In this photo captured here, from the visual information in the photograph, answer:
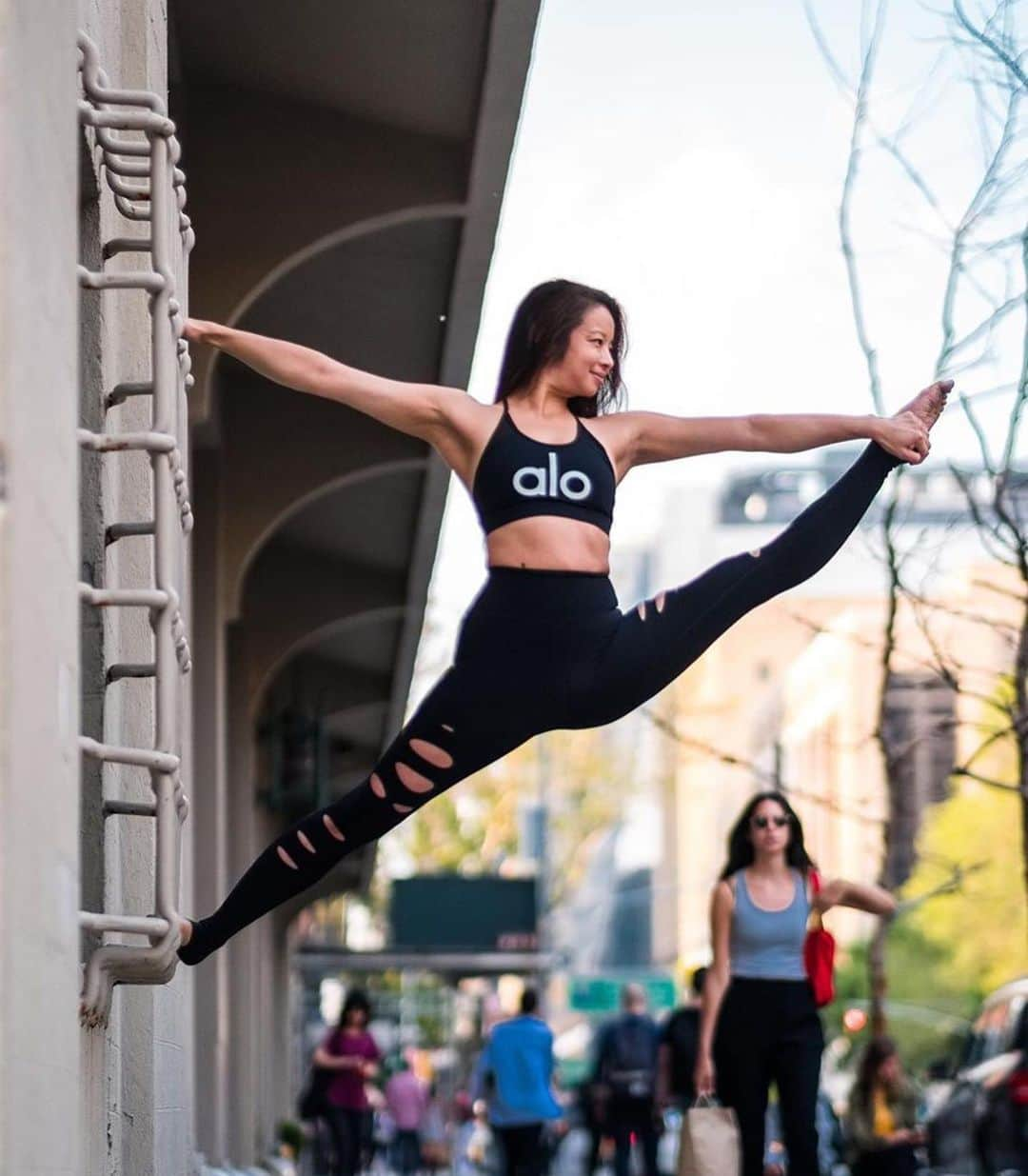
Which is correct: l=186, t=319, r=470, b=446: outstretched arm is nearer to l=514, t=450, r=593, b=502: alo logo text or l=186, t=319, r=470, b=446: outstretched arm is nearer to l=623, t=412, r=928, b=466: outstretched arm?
l=514, t=450, r=593, b=502: alo logo text

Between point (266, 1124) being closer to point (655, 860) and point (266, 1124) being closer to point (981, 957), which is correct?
point (981, 957)

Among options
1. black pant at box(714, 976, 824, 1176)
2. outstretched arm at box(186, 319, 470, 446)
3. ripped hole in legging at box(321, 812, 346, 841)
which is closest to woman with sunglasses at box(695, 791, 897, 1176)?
black pant at box(714, 976, 824, 1176)

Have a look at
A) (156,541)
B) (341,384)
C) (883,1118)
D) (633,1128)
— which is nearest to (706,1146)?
(341,384)

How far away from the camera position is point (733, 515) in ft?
503

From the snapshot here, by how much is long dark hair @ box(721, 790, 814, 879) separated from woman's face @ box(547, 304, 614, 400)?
176 inches

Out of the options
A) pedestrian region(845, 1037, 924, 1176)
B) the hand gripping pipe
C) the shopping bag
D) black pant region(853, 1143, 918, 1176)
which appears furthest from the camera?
pedestrian region(845, 1037, 924, 1176)

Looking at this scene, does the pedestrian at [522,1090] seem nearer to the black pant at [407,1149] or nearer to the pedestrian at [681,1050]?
the pedestrian at [681,1050]

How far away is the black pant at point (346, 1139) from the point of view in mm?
18922

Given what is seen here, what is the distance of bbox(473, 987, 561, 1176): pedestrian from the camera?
14.5 metres

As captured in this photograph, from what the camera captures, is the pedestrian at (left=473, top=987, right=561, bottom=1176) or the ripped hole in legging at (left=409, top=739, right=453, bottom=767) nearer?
the ripped hole in legging at (left=409, top=739, right=453, bottom=767)

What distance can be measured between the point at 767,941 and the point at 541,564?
4.50 meters

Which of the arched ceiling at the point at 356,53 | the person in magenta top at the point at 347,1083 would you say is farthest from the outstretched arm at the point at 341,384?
the person in magenta top at the point at 347,1083

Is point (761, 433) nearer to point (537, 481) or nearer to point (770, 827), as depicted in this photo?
point (537, 481)

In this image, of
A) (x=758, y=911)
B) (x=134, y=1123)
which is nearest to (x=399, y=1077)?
(x=758, y=911)
